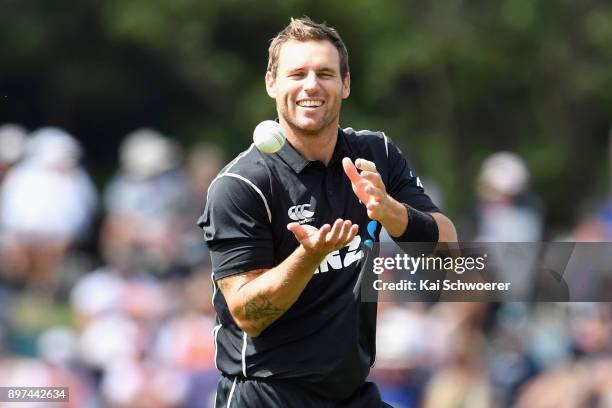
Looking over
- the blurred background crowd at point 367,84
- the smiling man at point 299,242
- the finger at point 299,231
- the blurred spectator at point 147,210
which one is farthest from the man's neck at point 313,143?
the blurred background crowd at point 367,84

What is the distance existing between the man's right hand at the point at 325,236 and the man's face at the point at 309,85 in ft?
1.93

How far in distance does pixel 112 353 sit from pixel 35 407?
1348mm

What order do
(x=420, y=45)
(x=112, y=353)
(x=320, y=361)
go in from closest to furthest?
(x=320, y=361) → (x=112, y=353) → (x=420, y=45)

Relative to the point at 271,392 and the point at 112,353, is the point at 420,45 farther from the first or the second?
the point at 271,392

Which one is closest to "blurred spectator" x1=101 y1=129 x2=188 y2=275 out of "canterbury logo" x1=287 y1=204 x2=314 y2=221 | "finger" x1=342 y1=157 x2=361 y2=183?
"canterbury logo" x1=287 y1=204 x2=314 y2=221

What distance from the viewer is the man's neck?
5.55 m

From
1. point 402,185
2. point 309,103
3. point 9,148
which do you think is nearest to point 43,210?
point 9,148

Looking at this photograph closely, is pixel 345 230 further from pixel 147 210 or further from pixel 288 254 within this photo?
pixel 147 210

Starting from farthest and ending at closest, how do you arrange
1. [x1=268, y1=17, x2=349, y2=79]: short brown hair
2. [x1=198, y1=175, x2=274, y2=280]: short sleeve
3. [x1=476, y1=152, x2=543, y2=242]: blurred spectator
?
[x1=476, y1=152, x2=543, y2=242]: blurred spectator
[x1=268, y1=17, x2=349, y2=79]: short brown hair
[x1=198, y1=175, x2=274, y2=280]: short sleeve

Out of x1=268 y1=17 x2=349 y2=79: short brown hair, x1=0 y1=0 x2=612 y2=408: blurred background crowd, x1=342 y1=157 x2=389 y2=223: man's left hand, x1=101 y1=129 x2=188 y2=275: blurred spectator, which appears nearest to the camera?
x1=342 y1=157 x2=389 y2=223: man's left hand

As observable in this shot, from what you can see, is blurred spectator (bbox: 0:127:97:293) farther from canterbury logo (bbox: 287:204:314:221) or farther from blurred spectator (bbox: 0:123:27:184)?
canterbury logo (bbox: 287:204:314:221)

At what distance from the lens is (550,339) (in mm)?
10375

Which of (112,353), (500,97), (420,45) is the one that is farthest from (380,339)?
(500,97)

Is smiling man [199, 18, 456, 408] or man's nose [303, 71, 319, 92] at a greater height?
man's nose [303, 71, 319, 92]
